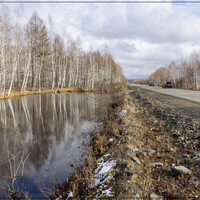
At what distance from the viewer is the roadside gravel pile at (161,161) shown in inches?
151

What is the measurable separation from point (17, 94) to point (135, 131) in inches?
996

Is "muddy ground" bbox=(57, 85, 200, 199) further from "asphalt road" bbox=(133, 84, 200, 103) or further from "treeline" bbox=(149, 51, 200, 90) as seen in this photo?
"treeline" bbox=(149, 51, 200, 90)

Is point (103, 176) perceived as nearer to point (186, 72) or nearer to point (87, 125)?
point (87, 125)

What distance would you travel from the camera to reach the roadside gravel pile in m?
3.83

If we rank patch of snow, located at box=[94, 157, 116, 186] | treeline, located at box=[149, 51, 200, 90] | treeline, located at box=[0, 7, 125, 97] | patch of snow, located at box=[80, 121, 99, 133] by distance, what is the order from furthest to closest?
treeline, located at box=[149, 51, 200, 90] < treeline, located at box=[0, 7, 125, 97] < patch of snow, located at box=[80, 121, 99, 133] < patch of snow, located at box=[94, 157, 116, 186]

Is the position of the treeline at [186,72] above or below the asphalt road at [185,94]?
above

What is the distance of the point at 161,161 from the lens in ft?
17.7

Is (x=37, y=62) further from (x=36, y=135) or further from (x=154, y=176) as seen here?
(x=154, y=176)

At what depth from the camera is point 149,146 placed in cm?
669

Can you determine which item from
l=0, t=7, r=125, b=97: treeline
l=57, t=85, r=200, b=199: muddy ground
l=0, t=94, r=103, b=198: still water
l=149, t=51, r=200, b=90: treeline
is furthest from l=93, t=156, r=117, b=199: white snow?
l=149, t=51, r=200, b=90: treeline

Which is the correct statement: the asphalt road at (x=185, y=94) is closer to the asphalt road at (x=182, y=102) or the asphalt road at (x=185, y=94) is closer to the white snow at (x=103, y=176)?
the asphalt road at (x=182, y=102)

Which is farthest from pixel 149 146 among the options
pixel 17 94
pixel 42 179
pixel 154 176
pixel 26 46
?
pixel 26 46

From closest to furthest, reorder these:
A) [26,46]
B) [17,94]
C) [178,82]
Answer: [17,94]
[26,46]
[178,82]

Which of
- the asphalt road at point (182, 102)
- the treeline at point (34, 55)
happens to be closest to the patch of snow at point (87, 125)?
the asphalt road at point (182, 102)
